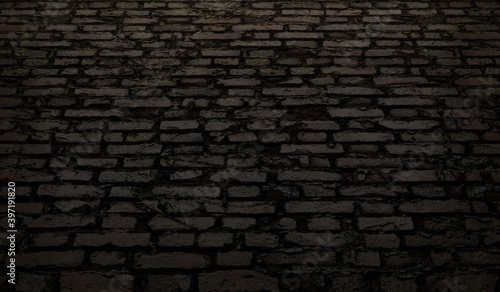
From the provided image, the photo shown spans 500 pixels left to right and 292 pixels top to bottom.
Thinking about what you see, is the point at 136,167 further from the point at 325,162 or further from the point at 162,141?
the point at 325,162

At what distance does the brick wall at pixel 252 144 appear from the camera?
4.50ft

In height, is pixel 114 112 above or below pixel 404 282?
above

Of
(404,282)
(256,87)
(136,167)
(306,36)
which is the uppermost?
(306,36)

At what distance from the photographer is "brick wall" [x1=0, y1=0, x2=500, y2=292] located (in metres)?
1.37

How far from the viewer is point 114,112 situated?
1.74m

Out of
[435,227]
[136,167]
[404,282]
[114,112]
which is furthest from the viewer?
[114,112]

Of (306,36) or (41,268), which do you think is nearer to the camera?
(41,268)

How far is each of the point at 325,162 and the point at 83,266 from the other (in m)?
1.10

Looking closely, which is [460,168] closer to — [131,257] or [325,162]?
[325,162]

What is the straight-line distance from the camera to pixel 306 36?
6.65ft

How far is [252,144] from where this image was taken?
1652 millimetres

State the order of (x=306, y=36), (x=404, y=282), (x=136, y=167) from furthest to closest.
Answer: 1. (x=306, y=36)
2. (x=136, y=167)
3. (x=404, y=282)

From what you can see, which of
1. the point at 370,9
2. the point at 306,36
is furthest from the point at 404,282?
the point at 370,9

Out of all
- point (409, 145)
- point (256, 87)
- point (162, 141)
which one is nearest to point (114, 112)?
point (162, 141)
